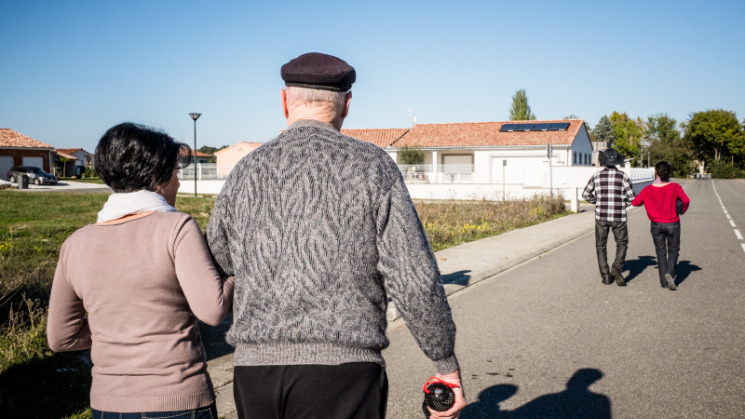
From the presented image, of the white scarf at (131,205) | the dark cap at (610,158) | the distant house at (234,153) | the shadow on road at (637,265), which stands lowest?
the shadow on road at (637,265)

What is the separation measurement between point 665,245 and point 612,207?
890mm

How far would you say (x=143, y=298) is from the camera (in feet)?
6.40

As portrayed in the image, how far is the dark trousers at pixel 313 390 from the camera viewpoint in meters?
1.74

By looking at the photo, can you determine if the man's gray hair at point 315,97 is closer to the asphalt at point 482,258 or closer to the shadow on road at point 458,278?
the asphalt at point 482,258

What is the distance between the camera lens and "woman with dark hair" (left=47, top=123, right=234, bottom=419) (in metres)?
1.92

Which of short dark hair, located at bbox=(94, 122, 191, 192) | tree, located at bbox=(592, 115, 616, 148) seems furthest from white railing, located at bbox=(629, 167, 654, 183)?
tree, located at bbox=(592, 115, 616, 148)

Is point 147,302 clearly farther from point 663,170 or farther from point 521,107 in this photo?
point 521,107

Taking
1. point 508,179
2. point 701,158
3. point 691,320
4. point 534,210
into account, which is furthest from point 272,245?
point 701,158

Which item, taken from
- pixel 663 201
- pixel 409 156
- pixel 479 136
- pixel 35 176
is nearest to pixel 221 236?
pixel 663 201

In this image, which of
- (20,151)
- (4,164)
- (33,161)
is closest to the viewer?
(4,164)

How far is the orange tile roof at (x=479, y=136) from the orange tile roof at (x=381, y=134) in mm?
1550

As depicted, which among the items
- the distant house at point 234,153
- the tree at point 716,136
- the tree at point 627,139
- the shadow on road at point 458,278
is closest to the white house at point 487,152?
the distant house at point 234,153

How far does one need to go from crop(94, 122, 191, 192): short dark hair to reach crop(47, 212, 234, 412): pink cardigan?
0.56ft

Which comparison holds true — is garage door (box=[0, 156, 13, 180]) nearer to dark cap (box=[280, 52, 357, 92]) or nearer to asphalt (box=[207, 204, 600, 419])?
asphalt (box=[207, 204, 600, 419])
